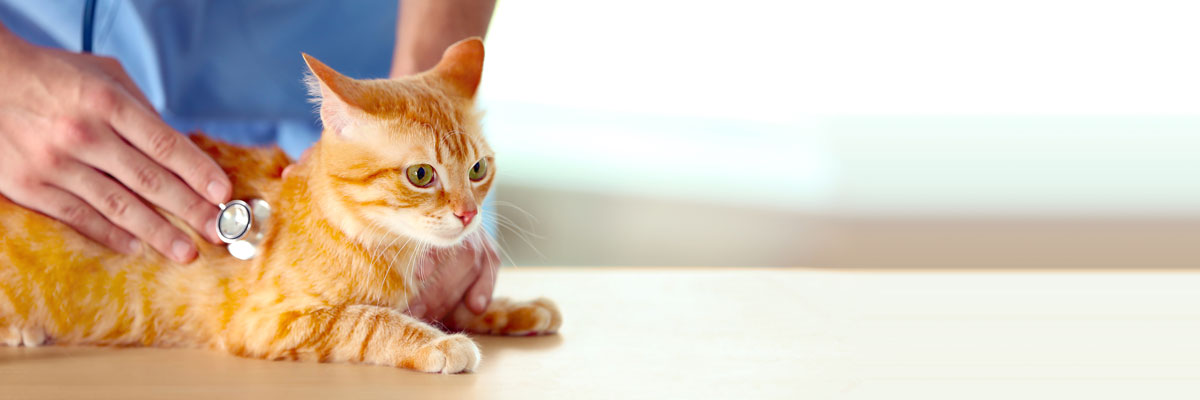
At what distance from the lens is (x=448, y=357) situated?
3.63 feet

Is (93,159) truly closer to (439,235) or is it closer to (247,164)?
(247,164)

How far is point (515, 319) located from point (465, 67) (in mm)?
416

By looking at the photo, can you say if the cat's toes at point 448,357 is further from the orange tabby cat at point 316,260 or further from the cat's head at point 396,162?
the cat's head at point 396,162

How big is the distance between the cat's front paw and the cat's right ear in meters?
0.39

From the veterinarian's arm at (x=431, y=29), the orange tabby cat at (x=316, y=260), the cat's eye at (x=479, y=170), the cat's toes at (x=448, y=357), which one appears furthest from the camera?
the veterinarian's arm at (x=431, y=29)

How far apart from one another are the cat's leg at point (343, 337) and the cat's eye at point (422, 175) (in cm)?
19

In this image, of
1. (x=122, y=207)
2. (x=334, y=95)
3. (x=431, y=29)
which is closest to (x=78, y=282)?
(x=122, y=207)

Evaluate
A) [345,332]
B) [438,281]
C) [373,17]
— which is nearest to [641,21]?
[373,17]

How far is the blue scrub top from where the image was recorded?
176 centimetres

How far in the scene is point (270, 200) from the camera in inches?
52.4

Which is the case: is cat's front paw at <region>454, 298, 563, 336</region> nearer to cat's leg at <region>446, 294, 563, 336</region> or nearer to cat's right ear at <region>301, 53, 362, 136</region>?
cat's leg at <region>446, 294, 563, 336</region>

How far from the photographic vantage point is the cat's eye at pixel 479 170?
51.6 inches

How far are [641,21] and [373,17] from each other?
1694mm

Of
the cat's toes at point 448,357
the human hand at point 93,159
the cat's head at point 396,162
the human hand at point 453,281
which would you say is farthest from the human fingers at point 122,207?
the cat's toes at point 448,357
